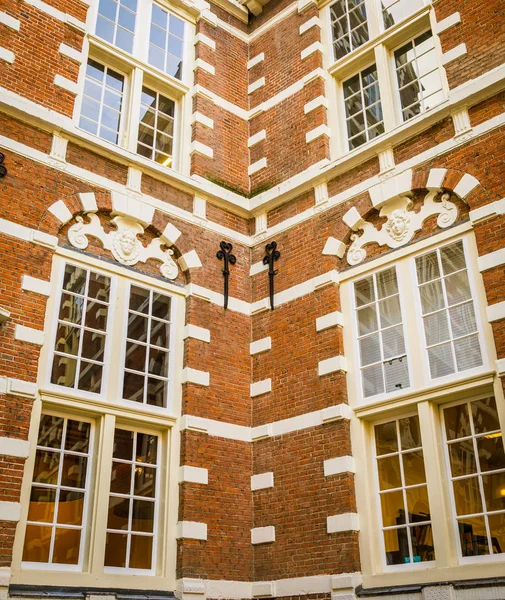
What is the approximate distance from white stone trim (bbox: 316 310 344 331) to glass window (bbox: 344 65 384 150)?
287 centimetres

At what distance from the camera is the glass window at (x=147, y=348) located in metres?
8.96

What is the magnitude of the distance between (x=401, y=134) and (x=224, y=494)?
5.48 meters

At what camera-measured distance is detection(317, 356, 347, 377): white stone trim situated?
891 centimetres

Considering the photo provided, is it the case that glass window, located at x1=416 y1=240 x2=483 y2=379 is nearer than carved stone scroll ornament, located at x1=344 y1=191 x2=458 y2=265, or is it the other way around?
glass window, located at x1=416 y1=240 x2=483 y2=379

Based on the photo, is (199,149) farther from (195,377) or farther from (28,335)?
(28,335)

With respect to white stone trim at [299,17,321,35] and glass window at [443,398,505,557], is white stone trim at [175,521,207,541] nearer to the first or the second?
glass window at [443,398,505,557]


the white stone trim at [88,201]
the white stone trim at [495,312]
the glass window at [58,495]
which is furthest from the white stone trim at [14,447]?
the white stone trim at [495,312]

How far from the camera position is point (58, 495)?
775cm

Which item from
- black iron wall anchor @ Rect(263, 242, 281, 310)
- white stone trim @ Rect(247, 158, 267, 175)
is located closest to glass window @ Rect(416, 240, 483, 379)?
black iron wall anchor @ Rect(263, 242, 281, 310)

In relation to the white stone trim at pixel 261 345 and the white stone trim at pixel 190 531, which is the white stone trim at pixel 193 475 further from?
the white stone trim at pixel 261 345

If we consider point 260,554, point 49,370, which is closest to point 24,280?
point 49,370

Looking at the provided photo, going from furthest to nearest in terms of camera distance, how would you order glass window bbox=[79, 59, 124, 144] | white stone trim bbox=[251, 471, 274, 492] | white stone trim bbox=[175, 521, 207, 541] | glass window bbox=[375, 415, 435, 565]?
1. glass window bbox=[79, 59, 124, 144]
2. white stone trim bbox=[251, 471, 274, 492]
3. white stone trim bbox=[175, 521, 207, 541]
4. glass window bbox=[375, 415, 435, 565]

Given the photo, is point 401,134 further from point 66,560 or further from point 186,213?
point 66,560

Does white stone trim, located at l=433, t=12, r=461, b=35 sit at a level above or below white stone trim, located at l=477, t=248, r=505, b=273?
above
